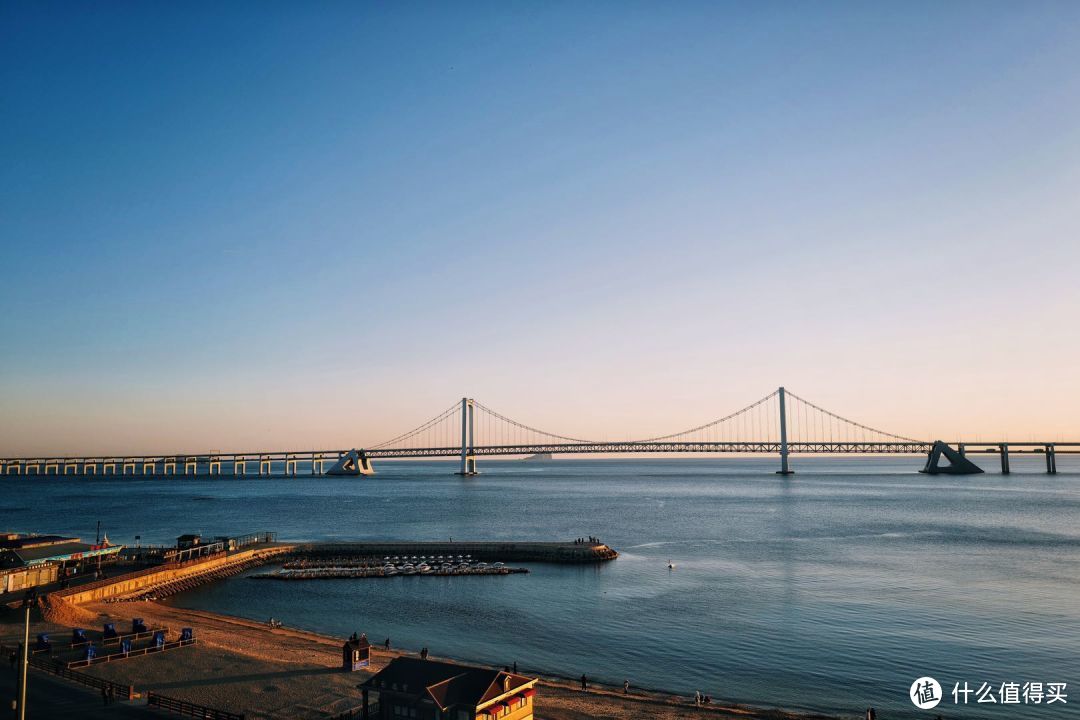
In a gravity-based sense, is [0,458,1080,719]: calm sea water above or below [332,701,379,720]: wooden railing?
below

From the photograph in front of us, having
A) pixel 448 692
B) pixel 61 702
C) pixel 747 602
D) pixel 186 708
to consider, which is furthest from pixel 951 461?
pixel 61 702

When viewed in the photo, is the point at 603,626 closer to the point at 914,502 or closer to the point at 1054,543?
the point at 1054,543

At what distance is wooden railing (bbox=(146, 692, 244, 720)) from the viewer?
2019 centimetres

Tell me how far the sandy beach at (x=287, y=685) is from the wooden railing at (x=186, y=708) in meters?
1.15

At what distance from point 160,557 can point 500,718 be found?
4147cm

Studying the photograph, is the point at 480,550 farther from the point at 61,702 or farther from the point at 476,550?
the point at 61,702

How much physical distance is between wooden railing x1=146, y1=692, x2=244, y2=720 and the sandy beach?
1.15 m

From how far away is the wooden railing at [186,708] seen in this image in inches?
795

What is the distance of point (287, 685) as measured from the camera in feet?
80.4

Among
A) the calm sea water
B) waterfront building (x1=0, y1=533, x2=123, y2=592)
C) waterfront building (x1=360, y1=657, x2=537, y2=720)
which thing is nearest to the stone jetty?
the calm sea water

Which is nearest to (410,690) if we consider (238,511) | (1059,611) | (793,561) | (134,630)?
(134,630)

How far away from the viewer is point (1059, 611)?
3800cm

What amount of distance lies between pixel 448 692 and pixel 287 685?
28.6 feet

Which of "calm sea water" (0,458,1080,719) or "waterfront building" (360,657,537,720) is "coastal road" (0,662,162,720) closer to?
"waterfront building" (360,657,537,720)
